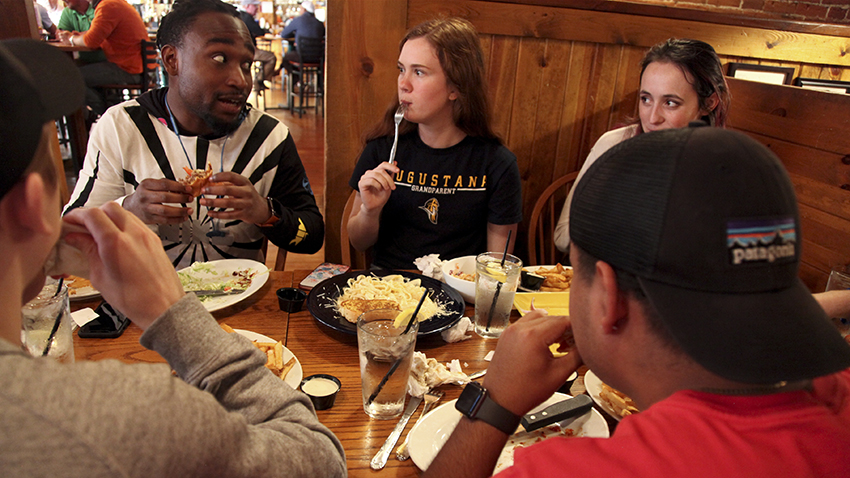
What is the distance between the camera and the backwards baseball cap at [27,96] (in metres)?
0.48

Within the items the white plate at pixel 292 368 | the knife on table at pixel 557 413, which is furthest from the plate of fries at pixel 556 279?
the white plate at pixel 292 368

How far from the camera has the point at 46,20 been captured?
680cm

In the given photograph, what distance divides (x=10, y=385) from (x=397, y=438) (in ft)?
2.20

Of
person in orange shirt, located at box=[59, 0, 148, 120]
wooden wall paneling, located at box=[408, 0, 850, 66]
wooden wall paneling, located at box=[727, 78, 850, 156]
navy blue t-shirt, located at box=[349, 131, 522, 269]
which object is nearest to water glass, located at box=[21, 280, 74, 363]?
navy blue t-shirt, located at box=[349, 131, 522, 269]

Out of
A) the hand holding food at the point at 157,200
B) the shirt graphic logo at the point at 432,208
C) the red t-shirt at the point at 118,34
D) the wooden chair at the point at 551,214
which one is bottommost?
the wooden chair at the point at 551,214

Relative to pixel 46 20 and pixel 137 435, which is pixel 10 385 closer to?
pixel 137 435

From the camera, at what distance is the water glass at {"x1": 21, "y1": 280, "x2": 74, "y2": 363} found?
1065 mm

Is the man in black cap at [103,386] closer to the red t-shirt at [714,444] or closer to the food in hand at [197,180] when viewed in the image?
the red t-shirt at [714,444]

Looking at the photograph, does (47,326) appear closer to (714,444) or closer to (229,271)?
(229,271)

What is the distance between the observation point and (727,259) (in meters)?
0.59

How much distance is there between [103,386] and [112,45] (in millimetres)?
6264

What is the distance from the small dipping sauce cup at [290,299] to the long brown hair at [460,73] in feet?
3.53

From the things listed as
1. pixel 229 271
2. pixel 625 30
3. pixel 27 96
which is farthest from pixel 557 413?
pixel 625 30

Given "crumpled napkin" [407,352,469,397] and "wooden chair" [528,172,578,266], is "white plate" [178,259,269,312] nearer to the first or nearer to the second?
"crumpled napkin" [407,352,469,397]
